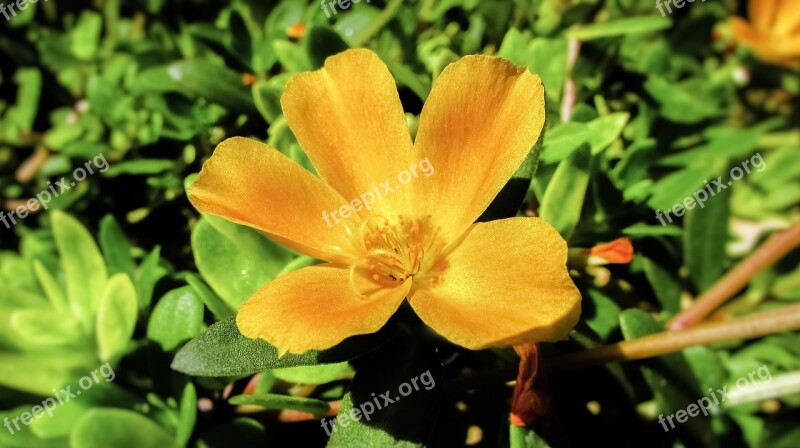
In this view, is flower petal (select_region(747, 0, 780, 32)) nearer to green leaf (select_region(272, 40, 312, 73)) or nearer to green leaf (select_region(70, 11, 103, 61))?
green leaf (select_region(272, 40, 312, 73))

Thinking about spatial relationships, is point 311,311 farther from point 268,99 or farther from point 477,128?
point 268,99

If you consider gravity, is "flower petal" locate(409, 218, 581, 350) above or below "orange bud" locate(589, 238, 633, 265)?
above

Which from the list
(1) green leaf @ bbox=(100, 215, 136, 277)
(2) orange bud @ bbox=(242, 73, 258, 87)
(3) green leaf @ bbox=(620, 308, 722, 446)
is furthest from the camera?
(2) orange bud @ bbox=(242, 73, 258, 87)

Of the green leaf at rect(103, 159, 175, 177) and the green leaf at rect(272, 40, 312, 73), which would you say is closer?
the green leaf at rect(272, 40, 312, 73)

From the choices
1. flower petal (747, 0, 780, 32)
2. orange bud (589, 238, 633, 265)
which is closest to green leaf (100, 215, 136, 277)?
orange bud (589, 238, 633, 265)

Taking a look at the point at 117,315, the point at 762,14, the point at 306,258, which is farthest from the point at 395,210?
the point at 762,14

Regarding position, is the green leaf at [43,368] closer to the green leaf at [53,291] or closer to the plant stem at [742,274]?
the green leaf at [53,291]
